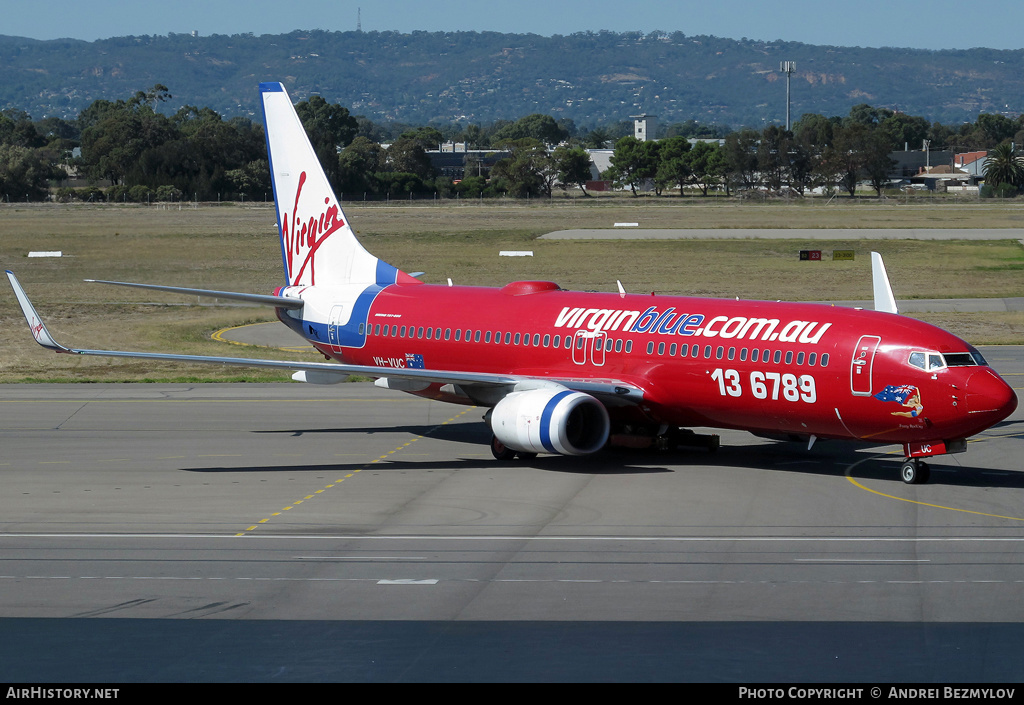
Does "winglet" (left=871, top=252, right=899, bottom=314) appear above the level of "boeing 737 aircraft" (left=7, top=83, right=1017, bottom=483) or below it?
above

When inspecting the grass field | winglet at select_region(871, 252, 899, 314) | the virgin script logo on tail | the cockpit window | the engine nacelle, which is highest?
the virgin script logo on tail

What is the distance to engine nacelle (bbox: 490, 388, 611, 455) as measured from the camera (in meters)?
29.1

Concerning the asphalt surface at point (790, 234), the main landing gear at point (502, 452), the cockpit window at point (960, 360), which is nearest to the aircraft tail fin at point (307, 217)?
the main landing gear at point (502, 452)

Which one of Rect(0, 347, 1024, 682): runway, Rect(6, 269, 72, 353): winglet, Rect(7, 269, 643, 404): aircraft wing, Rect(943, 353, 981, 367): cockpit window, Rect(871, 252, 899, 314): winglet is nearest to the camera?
Rect(0, 347, 1024, 682): runway

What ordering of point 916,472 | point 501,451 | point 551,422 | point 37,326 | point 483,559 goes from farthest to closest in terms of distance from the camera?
point 501,451 < point 37,326 < point 551,422 < point 916,472 < point 483,559

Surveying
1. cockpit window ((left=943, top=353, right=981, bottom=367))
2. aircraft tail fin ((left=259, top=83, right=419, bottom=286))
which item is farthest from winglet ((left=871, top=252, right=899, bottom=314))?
aircraft tail fin ((left=259, top=83, right=419, bottom=286))

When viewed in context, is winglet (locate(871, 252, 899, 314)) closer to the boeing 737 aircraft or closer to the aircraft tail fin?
the boeing 737 aircraft

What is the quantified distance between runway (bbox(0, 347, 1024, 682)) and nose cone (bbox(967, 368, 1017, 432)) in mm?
1849

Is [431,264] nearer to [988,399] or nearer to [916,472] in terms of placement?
[916,472]

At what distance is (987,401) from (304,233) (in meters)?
22.2

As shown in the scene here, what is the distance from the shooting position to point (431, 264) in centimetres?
9781

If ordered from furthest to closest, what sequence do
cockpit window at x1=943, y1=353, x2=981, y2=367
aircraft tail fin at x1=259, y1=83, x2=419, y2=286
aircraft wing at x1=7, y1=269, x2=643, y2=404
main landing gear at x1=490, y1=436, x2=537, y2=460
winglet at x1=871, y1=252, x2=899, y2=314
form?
aircraft tail fin at x1=259, y1=83, x2=419, y2=286 → winglet at x1=871, y1=252, x2=899, y2=314 → main landing gear at x1=490, y1=436, x2=537, y2=460 → aircraft wing at x1=7, y1=269, x2=643, y2=404 → cockpit window at x1=943, y1=353, x2=981, y2=367

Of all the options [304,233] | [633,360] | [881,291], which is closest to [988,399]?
[881,291]
